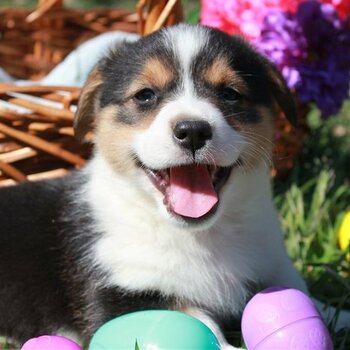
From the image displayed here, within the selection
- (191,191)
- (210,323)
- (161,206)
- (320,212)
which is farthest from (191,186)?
(320,212)

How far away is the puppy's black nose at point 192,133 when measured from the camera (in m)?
2.56

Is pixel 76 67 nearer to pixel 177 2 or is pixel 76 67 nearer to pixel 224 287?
pixel 177 2

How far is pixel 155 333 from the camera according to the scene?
2.41 metres

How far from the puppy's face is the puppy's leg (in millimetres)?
394

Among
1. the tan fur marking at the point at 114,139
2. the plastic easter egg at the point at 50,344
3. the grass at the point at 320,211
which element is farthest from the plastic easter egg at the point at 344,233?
the plastic easter egg at the point at 50,344

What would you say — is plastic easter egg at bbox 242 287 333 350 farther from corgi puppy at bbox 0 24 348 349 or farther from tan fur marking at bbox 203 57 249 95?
tan fur marking at bbox 203 57 249 95

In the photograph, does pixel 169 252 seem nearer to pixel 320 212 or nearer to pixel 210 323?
pixel 210 323

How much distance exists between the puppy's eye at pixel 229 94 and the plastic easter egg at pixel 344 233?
136 cm

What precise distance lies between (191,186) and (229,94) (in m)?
0.45

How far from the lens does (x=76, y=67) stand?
488 cm

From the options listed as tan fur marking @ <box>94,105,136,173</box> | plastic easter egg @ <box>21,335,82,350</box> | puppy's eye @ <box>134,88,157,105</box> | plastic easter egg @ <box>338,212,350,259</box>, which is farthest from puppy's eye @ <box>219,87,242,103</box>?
plastic easter egg @ <box>338,212,350,259</box>

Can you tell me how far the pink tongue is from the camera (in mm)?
2758

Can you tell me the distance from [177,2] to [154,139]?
153cm

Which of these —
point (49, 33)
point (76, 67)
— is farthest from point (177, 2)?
point (49, 33)
